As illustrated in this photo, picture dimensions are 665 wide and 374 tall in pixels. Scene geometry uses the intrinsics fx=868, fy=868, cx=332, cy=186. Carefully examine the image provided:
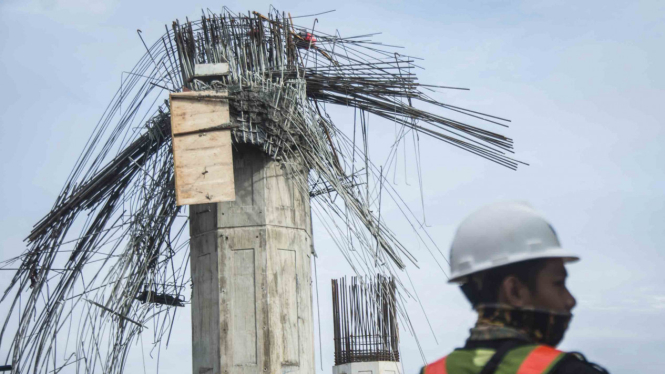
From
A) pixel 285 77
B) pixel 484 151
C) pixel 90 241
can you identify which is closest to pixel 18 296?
pixel 90 241

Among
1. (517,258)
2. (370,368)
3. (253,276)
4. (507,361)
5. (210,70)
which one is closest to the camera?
(507,361)

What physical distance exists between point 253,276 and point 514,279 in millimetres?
5476

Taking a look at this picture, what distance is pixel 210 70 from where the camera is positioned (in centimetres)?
771

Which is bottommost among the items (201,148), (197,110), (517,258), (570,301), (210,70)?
(570,301)

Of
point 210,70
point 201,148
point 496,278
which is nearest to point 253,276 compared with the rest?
point 201,148

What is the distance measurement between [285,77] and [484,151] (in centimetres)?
194

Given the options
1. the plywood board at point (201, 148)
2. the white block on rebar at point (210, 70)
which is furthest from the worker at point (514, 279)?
the white block on rebar at point (210, 70)

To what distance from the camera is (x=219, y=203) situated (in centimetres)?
780

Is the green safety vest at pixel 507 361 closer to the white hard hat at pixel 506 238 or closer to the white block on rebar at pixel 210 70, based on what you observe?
the white hard hat at pixel 506 238

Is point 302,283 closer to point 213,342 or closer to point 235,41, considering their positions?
point 213,342

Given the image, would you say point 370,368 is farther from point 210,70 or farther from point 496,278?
point 496,278

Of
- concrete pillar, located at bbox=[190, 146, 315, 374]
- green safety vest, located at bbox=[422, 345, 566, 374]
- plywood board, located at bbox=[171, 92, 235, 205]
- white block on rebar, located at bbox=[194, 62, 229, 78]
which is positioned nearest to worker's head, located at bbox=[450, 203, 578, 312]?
green safety vest, located at bbox=[422, 345, 566, 374]

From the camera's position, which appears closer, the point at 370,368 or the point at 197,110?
the point at 197,110

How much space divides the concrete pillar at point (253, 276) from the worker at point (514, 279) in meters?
5.27
